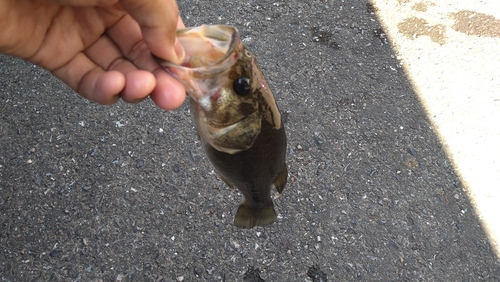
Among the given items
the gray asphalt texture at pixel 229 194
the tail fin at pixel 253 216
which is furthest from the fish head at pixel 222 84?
the gray asphalt texture at pixel 229 194

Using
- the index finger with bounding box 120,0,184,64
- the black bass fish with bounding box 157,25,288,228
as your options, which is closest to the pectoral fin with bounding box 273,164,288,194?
the black bass fish with bounding box 157,25,288,228

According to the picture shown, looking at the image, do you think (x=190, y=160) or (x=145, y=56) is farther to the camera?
(x=190, y=160)

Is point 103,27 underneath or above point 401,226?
above

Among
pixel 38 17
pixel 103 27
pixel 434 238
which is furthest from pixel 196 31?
pixel 434 238

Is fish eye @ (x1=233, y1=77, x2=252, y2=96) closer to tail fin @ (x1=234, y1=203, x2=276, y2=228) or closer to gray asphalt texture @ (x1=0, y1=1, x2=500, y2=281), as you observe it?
tail fin @ (x1=234, y1=203, x2=276, y2=228)

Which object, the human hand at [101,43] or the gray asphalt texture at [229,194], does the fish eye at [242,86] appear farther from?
the gray asphalt texture at [229,194]

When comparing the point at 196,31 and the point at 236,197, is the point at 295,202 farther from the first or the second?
the point at 196,31
